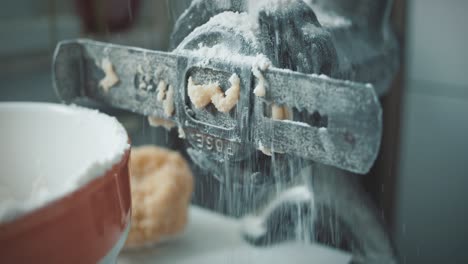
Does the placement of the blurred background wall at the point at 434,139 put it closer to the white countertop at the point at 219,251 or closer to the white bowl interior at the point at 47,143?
the white countertop at the point at 219,251

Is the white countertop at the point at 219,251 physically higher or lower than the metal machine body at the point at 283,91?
lower

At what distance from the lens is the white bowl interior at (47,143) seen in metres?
0.24

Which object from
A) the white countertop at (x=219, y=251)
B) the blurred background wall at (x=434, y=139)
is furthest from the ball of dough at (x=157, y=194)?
the blurred background wall at (x=434, y=139)

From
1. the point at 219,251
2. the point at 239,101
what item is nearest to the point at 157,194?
the point at 219,251

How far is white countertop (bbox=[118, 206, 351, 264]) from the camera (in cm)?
33

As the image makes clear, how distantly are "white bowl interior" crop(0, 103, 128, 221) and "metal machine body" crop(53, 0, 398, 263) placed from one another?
3 cm

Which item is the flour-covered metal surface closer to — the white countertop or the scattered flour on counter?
the scattered flour on counter

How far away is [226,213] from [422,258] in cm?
15

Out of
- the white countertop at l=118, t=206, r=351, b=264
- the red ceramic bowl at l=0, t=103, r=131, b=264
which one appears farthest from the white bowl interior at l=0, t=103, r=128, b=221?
the white countertop at l=118, t=206, r=351, b=264

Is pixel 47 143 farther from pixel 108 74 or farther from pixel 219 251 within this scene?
pixel 219 251

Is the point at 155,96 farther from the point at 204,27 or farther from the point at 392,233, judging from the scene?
the point at 392,233

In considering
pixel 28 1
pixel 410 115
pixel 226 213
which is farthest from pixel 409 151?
pixel 28 1

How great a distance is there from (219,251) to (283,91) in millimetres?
186

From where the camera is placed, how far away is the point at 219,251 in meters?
→ 0.36
